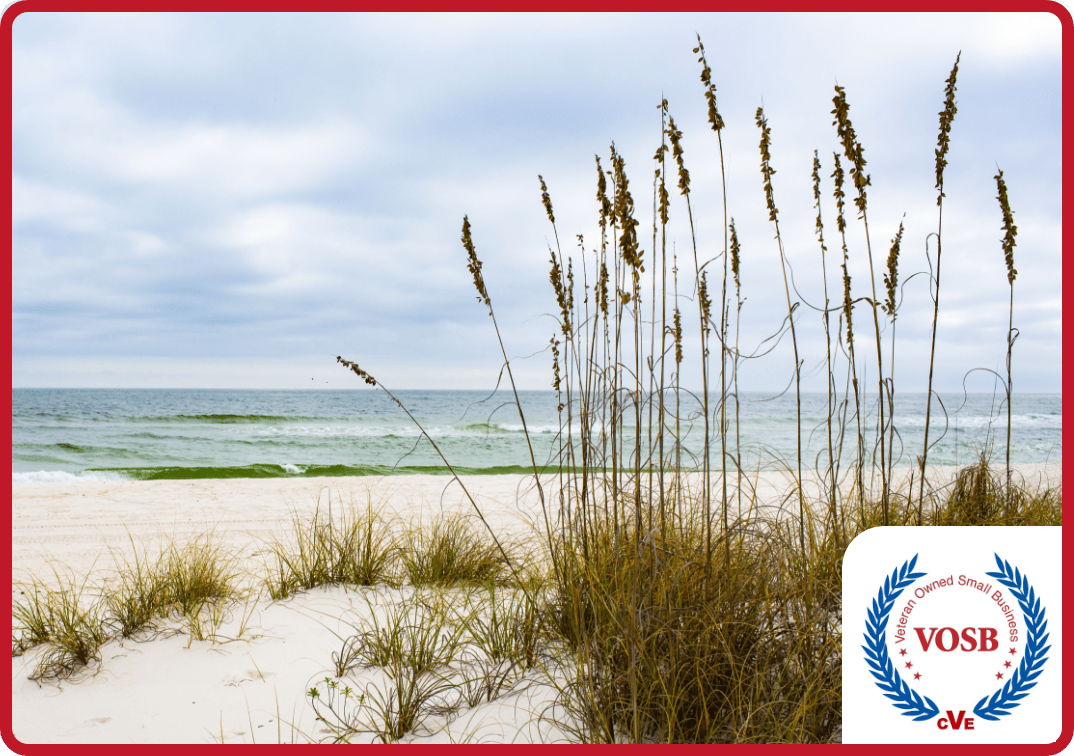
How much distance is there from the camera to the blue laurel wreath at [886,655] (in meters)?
1.33

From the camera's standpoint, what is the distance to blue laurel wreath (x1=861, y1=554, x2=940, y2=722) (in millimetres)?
1330

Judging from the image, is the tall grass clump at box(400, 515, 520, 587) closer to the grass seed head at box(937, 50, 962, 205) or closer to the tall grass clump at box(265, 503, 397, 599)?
the tall grass clump at box(265, 503, 397, 599)

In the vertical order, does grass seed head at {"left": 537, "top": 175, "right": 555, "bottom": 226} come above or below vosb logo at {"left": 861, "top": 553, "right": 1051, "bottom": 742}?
Result: above

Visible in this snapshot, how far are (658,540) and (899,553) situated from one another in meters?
0.89

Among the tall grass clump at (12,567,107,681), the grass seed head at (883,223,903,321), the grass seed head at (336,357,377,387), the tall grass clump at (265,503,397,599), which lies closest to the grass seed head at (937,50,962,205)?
the grass seed head at (883,223,903,321)

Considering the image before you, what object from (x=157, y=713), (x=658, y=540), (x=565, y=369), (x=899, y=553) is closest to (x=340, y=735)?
(x=157, y=713)

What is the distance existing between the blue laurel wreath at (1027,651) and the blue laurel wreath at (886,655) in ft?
0.40

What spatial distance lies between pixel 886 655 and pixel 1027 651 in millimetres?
313

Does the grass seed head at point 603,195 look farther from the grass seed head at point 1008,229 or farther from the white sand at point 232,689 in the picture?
the grass seed head at point 1008,229

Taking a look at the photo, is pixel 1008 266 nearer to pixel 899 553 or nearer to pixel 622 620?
pixel 899 553

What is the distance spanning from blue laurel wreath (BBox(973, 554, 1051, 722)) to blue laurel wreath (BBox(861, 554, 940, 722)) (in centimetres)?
12

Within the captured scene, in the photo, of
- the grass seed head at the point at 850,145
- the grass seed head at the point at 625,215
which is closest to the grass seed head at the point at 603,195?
the grass seed head at the point at 625,215

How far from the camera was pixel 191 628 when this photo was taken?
7.66 ft

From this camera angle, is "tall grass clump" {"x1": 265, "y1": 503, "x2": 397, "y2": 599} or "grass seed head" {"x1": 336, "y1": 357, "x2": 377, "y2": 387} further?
"tall grass clump" {"x1": 265, "y1": 503, "x2": 397, "y2": 599}
